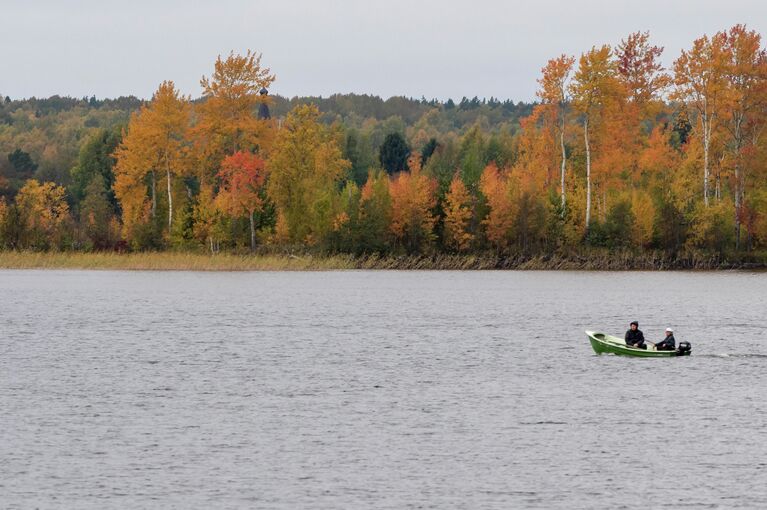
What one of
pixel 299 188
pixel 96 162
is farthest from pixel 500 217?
pixel 96 162

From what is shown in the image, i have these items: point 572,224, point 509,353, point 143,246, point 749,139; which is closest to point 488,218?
point 572,224

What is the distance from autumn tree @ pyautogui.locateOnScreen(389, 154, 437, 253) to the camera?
348ft

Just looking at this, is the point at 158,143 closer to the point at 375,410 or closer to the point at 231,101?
the point at 231,101

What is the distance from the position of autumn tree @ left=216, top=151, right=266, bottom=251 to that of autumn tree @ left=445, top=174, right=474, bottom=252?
58.8 feet

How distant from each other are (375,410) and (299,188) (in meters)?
76.5

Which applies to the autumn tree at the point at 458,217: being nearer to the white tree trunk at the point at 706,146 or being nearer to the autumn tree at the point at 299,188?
the autumn tree at the point at 299,188

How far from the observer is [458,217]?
105688 mm

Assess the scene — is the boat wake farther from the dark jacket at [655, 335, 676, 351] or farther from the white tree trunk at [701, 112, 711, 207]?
the white tree trunk at [701, 112, 711, 207]

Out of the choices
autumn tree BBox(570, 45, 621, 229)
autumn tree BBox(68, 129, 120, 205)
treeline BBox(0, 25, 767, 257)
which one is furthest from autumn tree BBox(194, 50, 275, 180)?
autumn tree BBox(68, 129, 120, 205)

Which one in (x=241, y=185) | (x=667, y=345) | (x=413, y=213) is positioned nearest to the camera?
(x=667, y=345)

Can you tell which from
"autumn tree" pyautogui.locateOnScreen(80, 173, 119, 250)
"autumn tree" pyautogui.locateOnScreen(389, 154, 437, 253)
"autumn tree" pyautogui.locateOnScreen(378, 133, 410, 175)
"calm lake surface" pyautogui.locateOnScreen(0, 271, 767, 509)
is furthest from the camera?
"autumn tree" pyautogui.locateOnScreen(378, 133, 410, 175)

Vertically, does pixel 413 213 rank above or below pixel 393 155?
below

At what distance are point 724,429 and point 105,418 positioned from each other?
17.3 metres

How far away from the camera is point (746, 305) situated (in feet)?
239
